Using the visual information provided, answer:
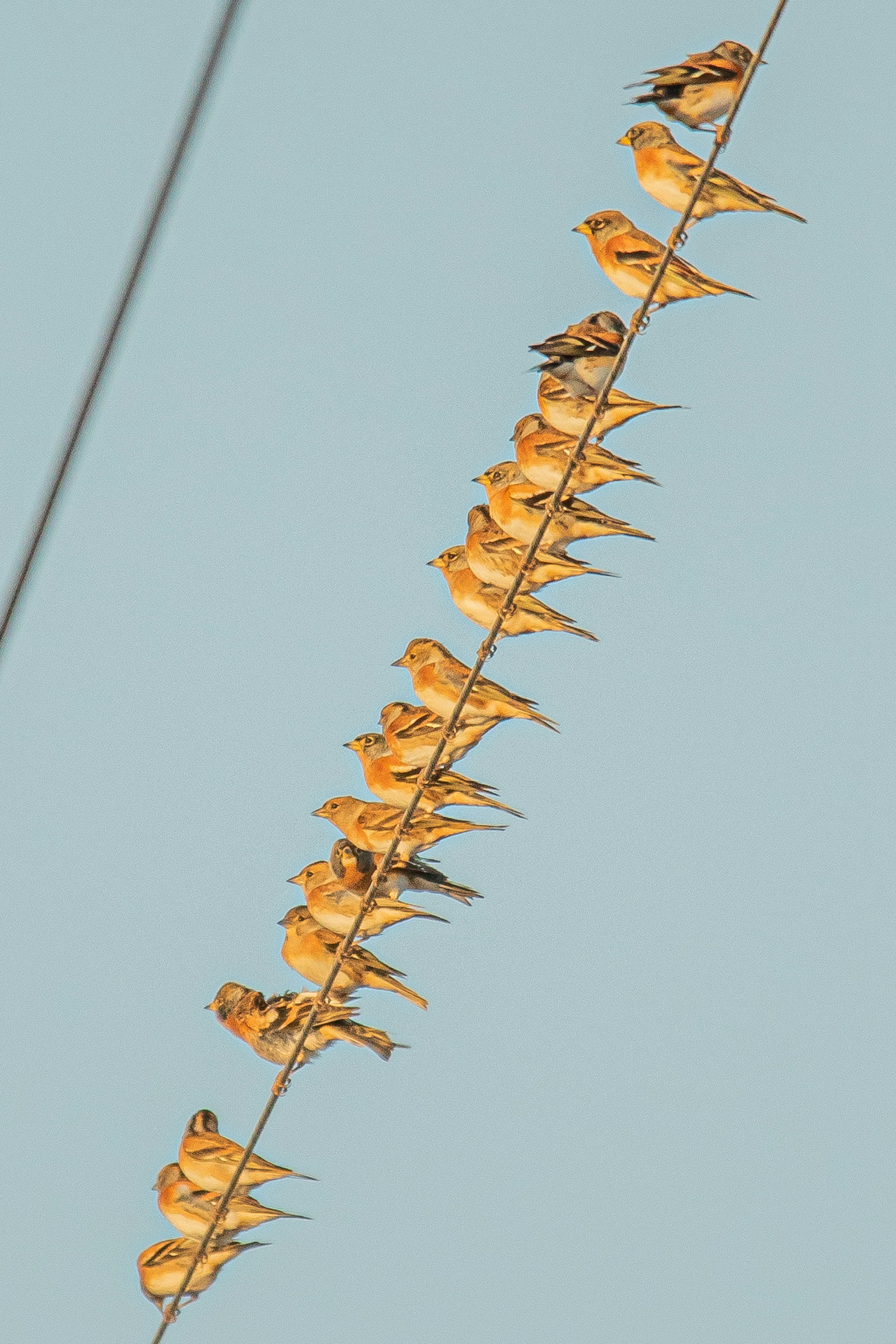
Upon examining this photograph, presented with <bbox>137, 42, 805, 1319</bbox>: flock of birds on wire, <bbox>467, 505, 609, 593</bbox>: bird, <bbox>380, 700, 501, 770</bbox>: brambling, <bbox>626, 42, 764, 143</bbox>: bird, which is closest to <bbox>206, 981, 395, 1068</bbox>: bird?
<bbox>137, 42, 805, 1319</bbox>: flock of birds on wire

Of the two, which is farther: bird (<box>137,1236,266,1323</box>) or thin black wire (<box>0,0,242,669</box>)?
bird (<box>137,1236,266,1323</box>)

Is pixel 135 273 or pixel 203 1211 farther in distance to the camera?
pixel 203 1211

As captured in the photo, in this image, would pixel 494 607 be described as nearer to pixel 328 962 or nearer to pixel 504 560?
pixel 504 560

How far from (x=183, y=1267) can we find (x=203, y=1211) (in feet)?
0.54

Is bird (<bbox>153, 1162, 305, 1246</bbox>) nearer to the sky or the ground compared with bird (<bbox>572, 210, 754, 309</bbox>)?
nearer to the ground

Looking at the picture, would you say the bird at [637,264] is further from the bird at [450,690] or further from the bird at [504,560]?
the bird at [450,690]

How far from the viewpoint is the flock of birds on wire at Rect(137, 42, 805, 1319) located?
5.22m

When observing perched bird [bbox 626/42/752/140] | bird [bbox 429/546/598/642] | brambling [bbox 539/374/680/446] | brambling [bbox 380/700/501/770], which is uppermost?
perched bird [bbox 626/42/752/140]

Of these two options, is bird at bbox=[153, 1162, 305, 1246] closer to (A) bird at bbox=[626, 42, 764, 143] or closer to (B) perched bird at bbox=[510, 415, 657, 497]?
(B) perched bird at bbox=[510, 415, 657, 497]

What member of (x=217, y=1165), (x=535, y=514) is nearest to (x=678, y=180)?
(x=535, y=514)

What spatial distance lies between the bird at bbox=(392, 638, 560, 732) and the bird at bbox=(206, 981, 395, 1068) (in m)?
0.87

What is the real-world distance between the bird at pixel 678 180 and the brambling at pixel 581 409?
18.8 inches

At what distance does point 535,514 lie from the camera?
17.6 ft

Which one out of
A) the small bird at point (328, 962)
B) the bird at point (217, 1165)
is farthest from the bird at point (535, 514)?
the bird at point (217, 1165)
